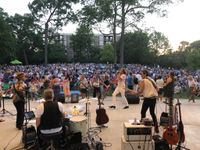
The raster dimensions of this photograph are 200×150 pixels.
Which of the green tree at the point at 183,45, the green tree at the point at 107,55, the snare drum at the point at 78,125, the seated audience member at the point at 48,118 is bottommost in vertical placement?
the snare drum at the point at 78,125

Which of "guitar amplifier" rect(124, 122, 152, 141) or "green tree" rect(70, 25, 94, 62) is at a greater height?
"green tree" rect(70, 25, 94, 62)

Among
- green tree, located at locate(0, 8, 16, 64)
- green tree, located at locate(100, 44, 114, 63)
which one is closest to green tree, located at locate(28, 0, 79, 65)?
green tree, located at locate(0, 8, 16, 64)

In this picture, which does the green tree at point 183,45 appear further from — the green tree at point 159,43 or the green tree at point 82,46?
the green tree at point 82,46

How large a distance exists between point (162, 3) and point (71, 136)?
74.5ft

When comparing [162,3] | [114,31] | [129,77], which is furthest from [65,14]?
[129,77]

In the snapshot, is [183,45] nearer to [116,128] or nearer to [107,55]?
[107,55]

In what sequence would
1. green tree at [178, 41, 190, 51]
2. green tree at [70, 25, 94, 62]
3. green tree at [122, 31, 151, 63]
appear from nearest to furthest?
green tree at [122, 31, 151, 63], green tree at [70, 25, 94, 62], green tree at [178, 41, 190, 51]

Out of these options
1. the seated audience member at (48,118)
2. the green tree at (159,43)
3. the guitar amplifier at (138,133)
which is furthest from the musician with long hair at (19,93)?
the green tree at (159,43)

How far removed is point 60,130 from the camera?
5859mm

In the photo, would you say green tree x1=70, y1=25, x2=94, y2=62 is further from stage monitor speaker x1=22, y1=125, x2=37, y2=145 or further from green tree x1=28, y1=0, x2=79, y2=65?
stage monitor speaker x1=22, y1=125, x2=37, y2=145

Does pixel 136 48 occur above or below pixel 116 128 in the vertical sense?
above

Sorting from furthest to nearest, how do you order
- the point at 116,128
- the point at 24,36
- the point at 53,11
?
1. the point at 24,36
2. the point at 53,11
3. the point at 116,128

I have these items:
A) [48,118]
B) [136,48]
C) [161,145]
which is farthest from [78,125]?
[136,48]

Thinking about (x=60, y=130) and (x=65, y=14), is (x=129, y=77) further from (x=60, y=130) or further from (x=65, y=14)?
(x=65, y=14)
